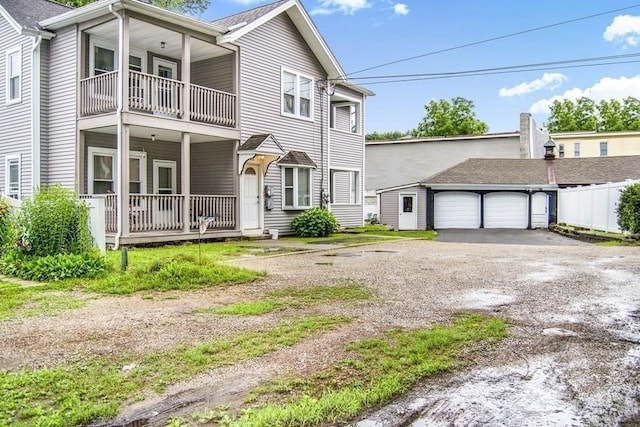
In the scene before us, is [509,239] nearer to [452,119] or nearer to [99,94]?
[99,94]

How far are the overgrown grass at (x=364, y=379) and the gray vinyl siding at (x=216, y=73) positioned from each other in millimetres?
14131

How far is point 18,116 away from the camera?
16953mm

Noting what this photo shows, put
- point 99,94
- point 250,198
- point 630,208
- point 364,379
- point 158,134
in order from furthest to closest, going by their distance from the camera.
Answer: point 630,208
point 250,198
point 158,134
point 99,94
point 364,379

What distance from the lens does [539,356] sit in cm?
492

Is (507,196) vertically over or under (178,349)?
over

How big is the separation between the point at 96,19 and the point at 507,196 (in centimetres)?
2296

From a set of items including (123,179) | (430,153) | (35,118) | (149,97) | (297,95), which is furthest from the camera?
(430,153)

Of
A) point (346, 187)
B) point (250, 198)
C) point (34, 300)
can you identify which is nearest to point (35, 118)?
point (250, 198)

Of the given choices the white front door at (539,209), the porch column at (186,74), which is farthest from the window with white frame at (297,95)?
the white front door at (539,209)

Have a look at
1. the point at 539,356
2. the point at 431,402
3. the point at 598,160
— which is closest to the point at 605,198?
the point at 598,160

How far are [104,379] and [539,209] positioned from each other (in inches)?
1155

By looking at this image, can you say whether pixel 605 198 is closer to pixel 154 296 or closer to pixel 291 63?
pixel 291 63

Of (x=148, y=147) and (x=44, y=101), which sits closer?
(x=44, y=101)

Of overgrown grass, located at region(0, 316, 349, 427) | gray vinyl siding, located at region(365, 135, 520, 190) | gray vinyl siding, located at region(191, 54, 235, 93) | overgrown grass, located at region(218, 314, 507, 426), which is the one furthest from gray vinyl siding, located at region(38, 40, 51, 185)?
gray vinyl siding, located at region(365, 135, 520, 190)
